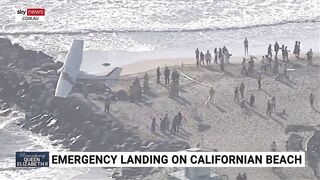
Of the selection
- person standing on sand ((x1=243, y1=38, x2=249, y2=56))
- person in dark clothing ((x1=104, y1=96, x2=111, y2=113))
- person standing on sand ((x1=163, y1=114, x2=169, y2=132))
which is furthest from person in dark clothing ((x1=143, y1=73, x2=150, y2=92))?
person standing on sand ((x1=243, y1=38, x2=249, y2=56))

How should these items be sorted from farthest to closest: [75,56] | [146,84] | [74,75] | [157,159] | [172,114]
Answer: [75,56]
[74,75]
[146,84]
[172,114]
[157,159]

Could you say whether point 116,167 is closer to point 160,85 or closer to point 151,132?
point 151,132

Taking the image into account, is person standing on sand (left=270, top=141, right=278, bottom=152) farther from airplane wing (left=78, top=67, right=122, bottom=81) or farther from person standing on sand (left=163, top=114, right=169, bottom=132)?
airplane wing (left=78, top=67, right=122, bottom=81)

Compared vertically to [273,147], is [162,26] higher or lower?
higher

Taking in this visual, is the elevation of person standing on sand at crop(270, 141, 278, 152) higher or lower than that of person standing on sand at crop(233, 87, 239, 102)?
lower

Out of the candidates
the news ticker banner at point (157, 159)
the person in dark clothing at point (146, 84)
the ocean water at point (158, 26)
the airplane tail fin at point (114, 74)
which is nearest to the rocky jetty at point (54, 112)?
the news ticker banner at point (157, 159)

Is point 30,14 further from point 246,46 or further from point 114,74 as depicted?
point 114,74

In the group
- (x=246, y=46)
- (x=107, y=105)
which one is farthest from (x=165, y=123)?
(x=246, y=46)

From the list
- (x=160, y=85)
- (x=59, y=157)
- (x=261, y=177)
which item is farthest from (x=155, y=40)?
(x=261, y=177)
